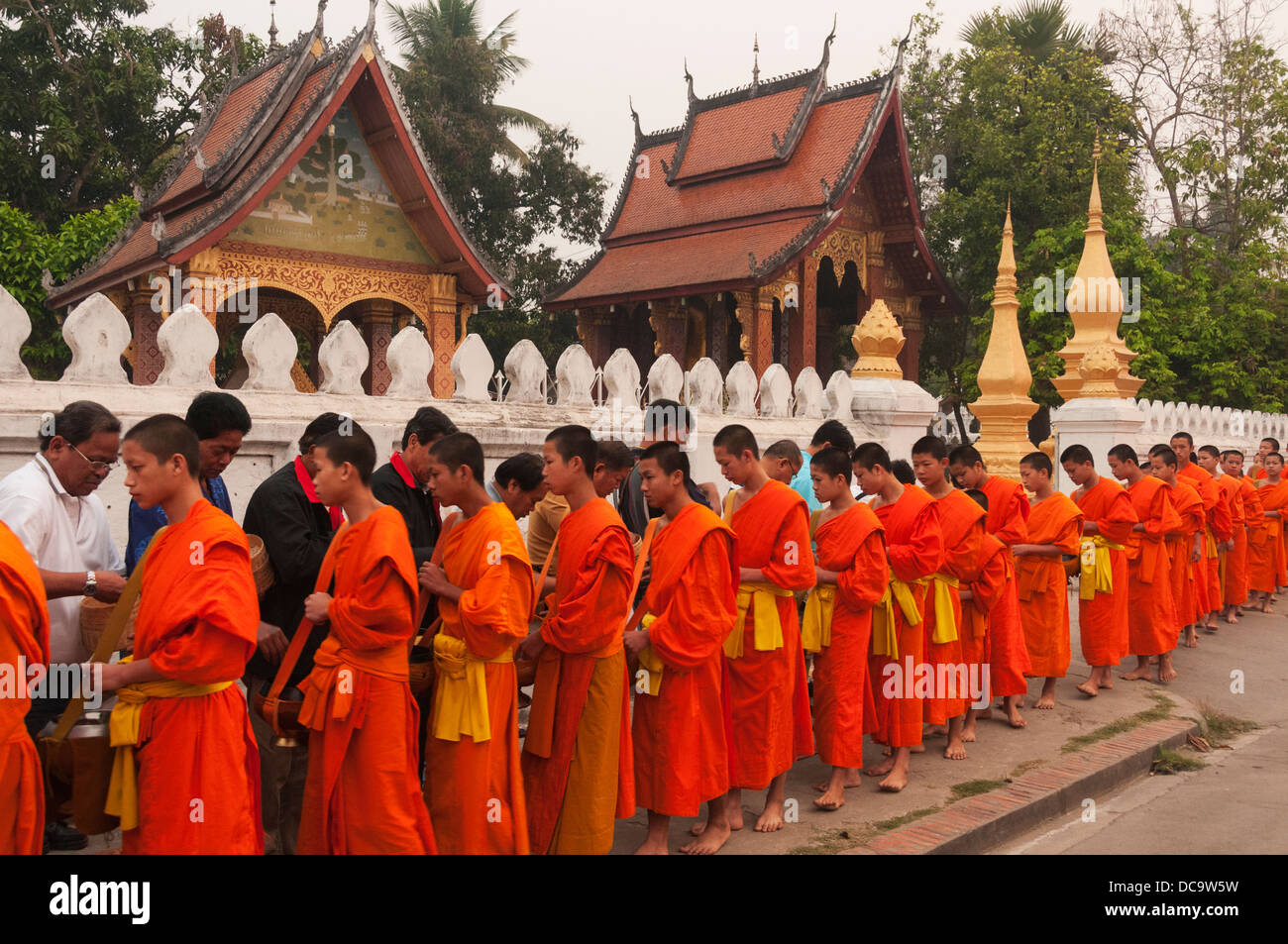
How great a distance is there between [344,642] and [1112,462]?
7.00 metres

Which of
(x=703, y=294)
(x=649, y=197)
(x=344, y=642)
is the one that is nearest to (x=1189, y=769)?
(x=344, y=642)

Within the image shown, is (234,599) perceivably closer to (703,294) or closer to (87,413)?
(87,413)

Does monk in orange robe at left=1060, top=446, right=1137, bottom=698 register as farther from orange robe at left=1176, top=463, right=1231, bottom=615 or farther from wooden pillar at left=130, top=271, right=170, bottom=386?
wooden pillar at left=130, top=271, right=170, bottom=386

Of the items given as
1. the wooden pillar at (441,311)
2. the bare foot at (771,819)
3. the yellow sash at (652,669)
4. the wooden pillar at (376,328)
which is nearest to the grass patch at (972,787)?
the bare foot at (771,819)

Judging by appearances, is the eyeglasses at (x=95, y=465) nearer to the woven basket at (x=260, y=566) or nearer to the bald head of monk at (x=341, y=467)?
the woven basket at (x=260, y=566)

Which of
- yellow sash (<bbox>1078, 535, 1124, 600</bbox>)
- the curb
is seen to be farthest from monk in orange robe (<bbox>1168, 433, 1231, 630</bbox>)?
the curb

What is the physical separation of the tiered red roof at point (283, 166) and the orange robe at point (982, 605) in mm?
9293

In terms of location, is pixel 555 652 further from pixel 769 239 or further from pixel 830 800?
pixel 769 239

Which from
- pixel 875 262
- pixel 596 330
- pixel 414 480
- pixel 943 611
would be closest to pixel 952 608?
pixel 943 611

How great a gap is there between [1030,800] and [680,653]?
87.7 inches

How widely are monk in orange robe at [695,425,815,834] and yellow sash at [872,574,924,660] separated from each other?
0.87 m

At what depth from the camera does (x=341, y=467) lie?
3.54 m

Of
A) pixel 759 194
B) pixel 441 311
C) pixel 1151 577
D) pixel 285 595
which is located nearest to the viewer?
pixel 285 595

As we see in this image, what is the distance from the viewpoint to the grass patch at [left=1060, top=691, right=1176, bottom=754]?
21.0 feet
